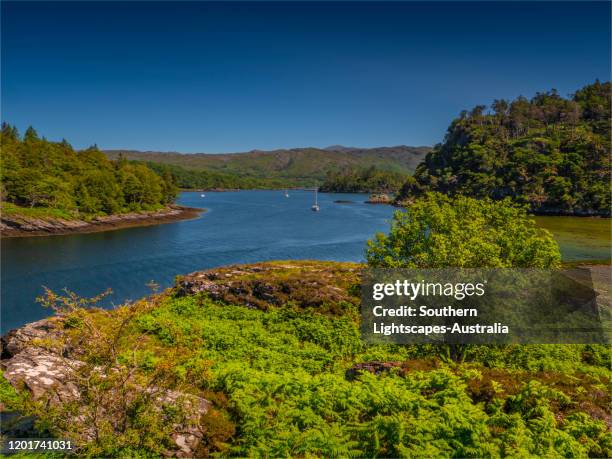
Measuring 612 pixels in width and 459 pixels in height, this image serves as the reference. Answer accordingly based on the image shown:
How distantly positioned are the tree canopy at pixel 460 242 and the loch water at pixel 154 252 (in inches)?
393

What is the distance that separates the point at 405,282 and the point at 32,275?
5661 cm

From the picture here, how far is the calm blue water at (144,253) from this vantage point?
1975 inches

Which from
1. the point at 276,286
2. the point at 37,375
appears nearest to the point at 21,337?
the point at 37,375

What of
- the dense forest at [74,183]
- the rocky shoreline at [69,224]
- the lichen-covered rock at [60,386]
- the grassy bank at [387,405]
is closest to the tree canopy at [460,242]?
the grassy bank at [387,405]

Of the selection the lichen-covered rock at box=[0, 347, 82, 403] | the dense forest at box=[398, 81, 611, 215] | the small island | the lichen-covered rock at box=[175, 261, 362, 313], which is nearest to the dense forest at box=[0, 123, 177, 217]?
the small island

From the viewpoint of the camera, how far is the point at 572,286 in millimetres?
25344

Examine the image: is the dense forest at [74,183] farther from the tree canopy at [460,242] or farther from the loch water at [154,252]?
the tree canopy at [460,242]

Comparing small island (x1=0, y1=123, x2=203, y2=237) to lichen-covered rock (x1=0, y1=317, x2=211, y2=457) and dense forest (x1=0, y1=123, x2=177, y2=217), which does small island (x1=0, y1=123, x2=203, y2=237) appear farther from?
lichen-covered rock (x1=0, y1=317, x2=211, y2=457)

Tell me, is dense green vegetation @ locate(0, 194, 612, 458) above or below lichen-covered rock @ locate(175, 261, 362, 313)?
above

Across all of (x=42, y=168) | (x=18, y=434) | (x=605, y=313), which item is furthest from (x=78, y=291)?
(x=42, y=168)

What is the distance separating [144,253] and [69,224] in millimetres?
36795

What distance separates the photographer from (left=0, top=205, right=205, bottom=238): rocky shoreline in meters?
86.9

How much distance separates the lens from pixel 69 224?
9638 cm

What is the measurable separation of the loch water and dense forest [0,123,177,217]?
61.8 ft
